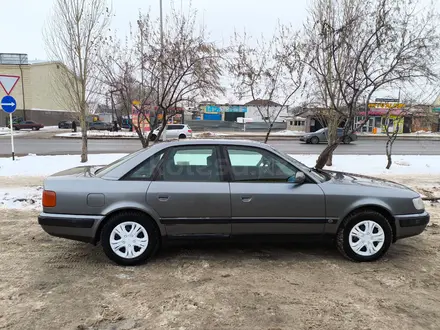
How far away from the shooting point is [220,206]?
3994mm

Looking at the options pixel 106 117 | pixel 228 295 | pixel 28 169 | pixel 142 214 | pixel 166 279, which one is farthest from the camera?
pixel 106 117

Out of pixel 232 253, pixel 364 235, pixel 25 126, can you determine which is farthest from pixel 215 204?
pixel 25 126

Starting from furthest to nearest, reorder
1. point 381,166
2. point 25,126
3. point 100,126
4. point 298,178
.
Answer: point 100,126 → point 25,126 → point 381,166 → point 298,178

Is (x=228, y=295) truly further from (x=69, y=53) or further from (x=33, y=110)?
(x=33, y=110)

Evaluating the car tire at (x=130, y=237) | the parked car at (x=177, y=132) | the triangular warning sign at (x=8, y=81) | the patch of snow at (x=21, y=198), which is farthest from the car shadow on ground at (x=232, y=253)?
the parked car at (x=177, y=132)

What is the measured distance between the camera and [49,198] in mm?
3988

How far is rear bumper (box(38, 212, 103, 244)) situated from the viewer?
3.92 meters

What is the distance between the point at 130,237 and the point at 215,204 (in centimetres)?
102

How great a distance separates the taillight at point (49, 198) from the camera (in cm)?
397

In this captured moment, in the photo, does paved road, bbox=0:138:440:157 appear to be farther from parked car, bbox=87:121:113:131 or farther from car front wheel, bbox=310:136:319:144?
parked car, bbox=87:121:113:131

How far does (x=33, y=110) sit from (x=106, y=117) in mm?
10653

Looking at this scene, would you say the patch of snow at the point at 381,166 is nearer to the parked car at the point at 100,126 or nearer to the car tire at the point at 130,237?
the car tire at the point at 130,237

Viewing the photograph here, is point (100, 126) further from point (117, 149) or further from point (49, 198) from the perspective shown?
point (49, 198)

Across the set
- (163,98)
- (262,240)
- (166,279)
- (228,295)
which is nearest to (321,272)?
(262,240)
